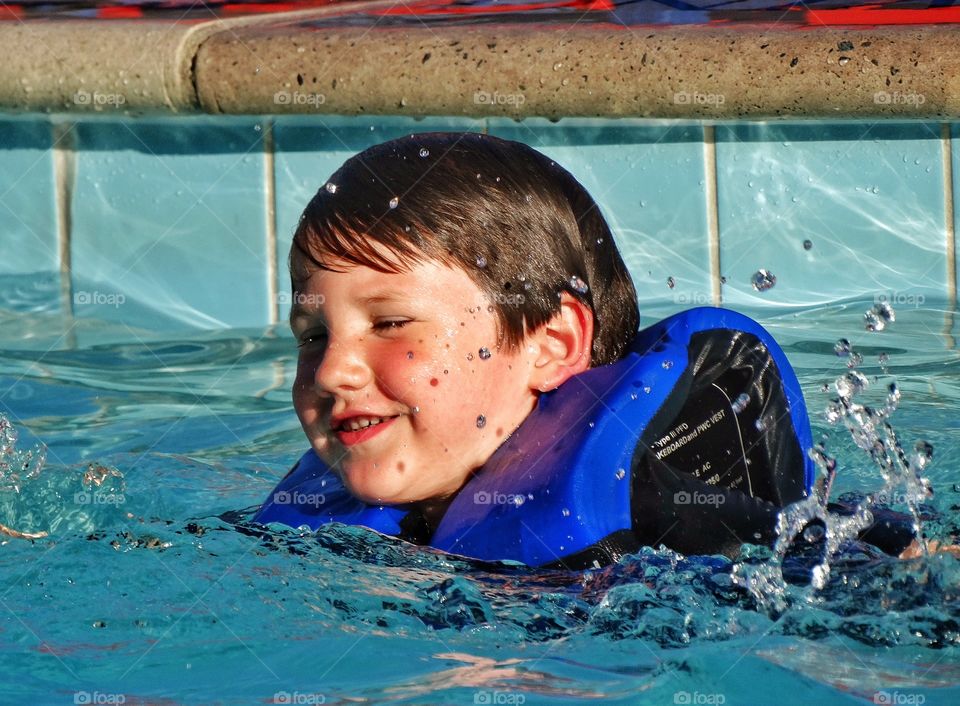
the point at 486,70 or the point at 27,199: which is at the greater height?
the point at 486,70

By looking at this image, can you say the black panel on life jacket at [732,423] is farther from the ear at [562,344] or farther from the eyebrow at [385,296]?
the eyebrow at [385,296]

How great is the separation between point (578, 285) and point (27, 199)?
3327mm

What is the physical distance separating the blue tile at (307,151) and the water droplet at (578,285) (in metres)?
2.54

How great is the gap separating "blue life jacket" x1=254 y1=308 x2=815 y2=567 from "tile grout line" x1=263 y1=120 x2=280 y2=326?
215 centimetres

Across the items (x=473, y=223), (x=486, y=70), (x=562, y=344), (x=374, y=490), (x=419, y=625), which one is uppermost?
(x=486, y=70)

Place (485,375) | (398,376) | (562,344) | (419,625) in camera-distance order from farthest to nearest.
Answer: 1. (562,344)
2. (485,375)
3. (398,376)
4. (419,625)

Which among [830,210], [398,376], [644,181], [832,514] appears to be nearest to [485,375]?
[398,376]

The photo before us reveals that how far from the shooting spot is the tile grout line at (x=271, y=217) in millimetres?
5160

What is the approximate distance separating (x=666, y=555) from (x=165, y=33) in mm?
3338

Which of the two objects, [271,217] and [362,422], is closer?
[362,422]

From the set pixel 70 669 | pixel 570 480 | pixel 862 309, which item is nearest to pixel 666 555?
pixel 570 480

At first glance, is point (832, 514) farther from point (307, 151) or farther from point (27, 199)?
point (27, 199)

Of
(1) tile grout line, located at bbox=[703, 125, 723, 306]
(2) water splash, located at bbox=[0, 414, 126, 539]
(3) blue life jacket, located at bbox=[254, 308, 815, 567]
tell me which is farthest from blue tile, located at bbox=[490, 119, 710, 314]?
(2) water splash, located at bbox=[0, 414, 126, 539]

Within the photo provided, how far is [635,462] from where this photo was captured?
2.54 m
